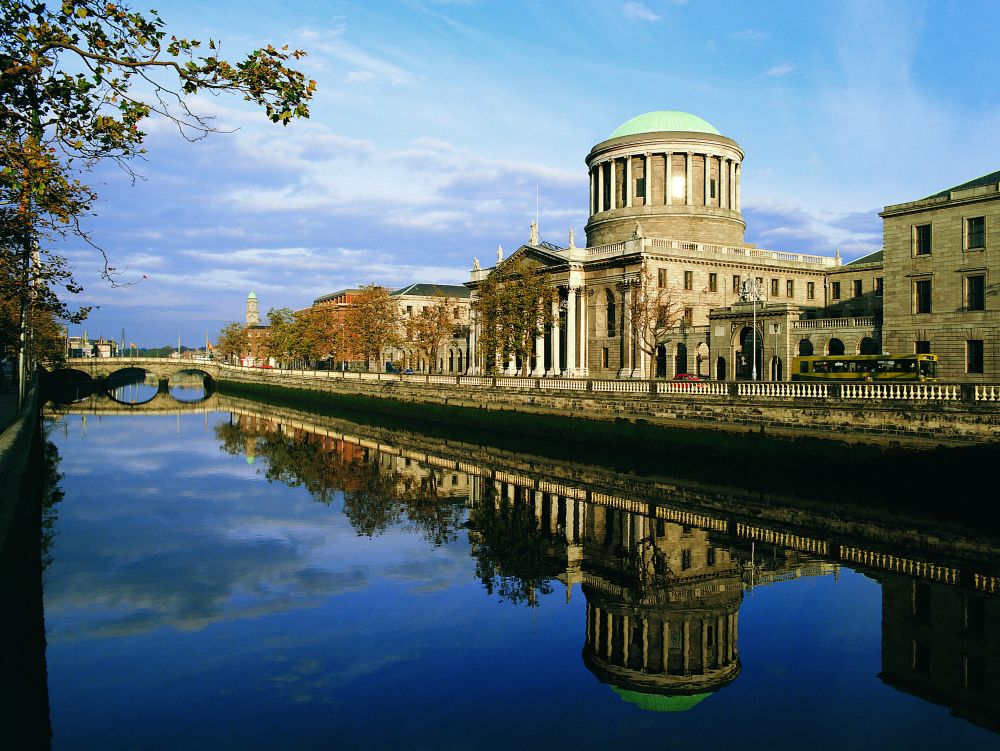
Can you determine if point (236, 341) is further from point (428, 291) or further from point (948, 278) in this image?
point (948, 278)

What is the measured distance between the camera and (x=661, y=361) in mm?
71250

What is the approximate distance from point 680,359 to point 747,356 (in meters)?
6.47

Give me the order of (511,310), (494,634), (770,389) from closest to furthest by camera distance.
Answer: (494,634), (770,389), (511,310)

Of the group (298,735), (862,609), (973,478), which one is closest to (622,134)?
(973,478)

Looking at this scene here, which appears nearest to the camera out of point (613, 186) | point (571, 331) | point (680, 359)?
point (680, 359)

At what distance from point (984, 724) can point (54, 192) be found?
17366 mm

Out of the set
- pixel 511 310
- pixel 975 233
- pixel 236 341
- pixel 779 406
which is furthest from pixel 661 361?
pixel 236 341

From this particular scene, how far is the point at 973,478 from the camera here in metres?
27.2

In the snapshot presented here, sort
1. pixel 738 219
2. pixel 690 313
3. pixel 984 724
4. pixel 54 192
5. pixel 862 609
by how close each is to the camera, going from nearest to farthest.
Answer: pixel 984 724 → pixel 54 192 → pixel 862 609 → pixel 690 313 → pixel 738 219

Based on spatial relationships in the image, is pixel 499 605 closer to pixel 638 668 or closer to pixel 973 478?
pixel 638 668

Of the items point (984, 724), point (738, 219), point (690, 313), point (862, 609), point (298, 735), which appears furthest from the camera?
point (738, 219)

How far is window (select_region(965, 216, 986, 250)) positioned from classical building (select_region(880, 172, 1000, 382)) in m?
0.05

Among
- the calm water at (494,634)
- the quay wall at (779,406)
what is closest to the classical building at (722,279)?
the quay wall at (779,406)

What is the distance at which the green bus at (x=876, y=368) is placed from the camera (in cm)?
4434
